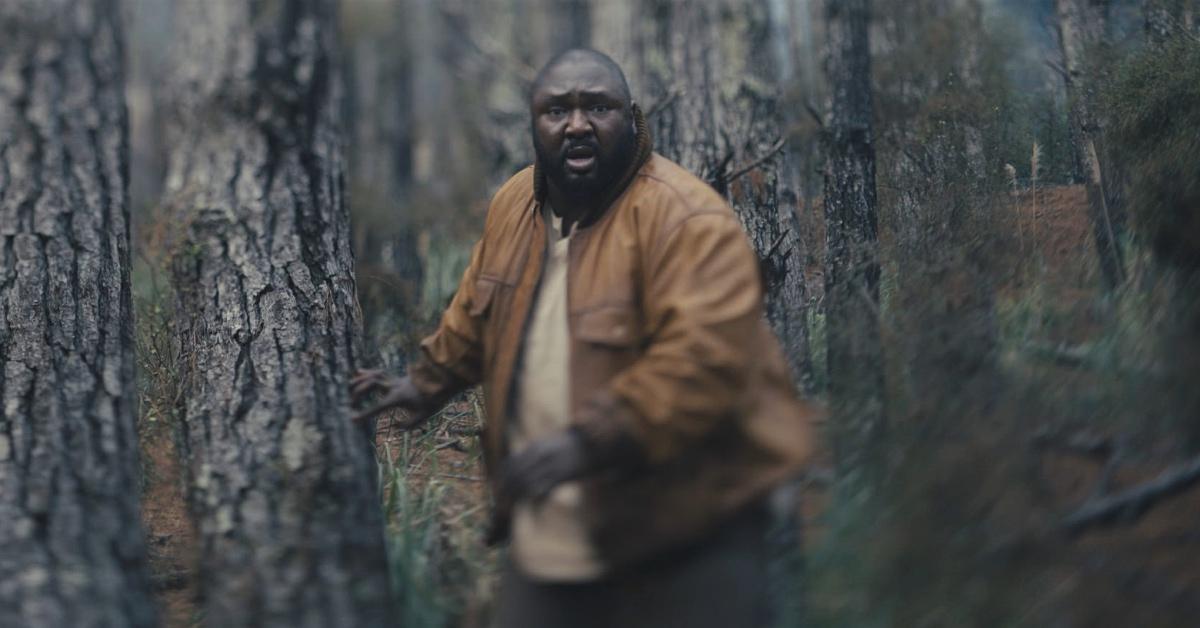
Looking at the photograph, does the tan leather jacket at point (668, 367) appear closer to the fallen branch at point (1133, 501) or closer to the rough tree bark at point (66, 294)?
the fallen branch at point (1133, 501)

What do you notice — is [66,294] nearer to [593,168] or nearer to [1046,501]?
[593,168]

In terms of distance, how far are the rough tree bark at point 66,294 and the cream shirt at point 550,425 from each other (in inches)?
61.3

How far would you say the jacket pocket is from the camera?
2701mm

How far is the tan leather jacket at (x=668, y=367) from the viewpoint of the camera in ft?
8.14

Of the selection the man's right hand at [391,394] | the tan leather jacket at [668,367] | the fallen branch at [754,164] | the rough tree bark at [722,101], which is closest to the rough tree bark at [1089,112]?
the rough tree bark at [722,101]

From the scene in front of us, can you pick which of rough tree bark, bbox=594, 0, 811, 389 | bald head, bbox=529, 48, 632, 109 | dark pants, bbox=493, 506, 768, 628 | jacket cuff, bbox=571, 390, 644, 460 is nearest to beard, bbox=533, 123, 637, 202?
bald head, bbox=529, 48, 632, 109

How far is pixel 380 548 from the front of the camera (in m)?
3.60

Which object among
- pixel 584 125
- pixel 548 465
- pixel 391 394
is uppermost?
pixel 584 125

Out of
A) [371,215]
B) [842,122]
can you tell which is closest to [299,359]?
[842,122]

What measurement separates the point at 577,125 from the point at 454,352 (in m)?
0.80

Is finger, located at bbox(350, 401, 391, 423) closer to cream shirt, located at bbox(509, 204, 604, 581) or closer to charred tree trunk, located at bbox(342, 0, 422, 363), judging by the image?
cream shirt, located at bbox(509, 204, 604, 581)

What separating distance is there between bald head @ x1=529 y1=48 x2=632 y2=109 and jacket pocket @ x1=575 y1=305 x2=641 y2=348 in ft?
1.92

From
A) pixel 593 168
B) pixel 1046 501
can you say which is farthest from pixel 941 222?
pixel 593 168

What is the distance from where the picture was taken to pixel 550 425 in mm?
2797
